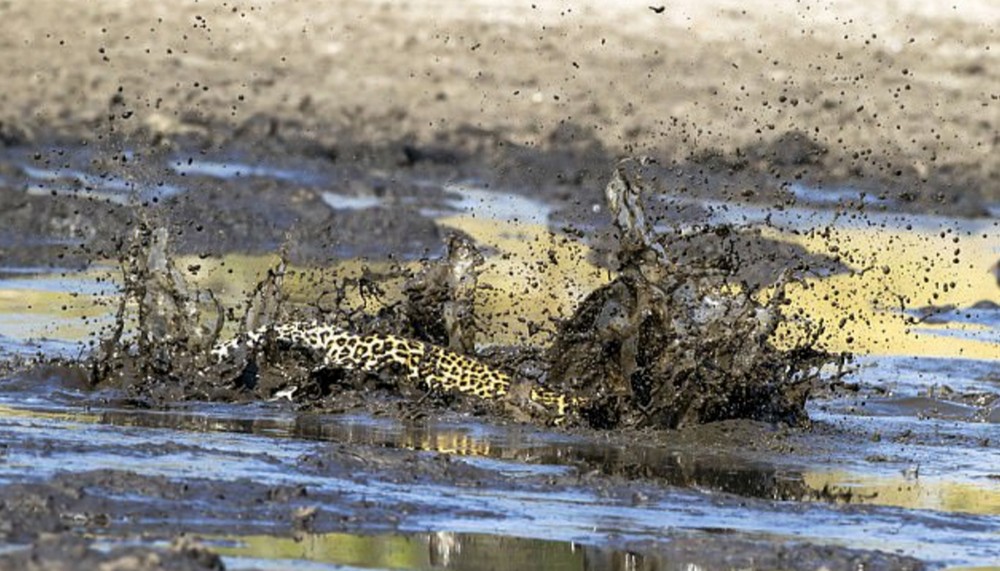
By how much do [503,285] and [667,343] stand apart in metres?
7.52

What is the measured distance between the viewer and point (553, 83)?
32.2m

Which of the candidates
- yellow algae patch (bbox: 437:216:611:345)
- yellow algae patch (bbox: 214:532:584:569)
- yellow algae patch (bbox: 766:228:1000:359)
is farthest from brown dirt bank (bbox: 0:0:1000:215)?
yellow algae patch (bbox: 214:532:584:569)

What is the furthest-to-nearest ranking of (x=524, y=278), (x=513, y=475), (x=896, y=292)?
1. (x=896, y=292)
2. (x=524, y=278)
3. (x=513, y=475)

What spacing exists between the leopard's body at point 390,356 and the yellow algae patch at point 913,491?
2249 mm

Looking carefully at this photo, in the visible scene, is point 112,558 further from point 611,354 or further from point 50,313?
point 50,313

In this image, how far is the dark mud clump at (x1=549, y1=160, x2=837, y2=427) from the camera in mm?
14672

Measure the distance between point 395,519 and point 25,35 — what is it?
831 inches

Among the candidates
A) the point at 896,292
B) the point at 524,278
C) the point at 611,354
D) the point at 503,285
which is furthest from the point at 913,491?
the point at 896,292

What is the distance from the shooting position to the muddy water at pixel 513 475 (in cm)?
1059

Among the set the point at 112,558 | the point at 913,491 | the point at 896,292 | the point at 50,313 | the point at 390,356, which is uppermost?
the point at 896,292

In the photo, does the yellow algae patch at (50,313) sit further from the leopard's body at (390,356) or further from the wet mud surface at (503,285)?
the leopard's body at (390,356)

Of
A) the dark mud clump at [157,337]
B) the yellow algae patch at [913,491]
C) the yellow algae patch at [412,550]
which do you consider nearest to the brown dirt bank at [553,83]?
the dark mud clump at [157,337]

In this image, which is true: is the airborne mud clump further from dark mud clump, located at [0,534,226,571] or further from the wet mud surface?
dark mud clump, located at [0,534,226,571]

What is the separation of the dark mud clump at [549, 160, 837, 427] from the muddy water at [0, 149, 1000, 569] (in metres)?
0.21
